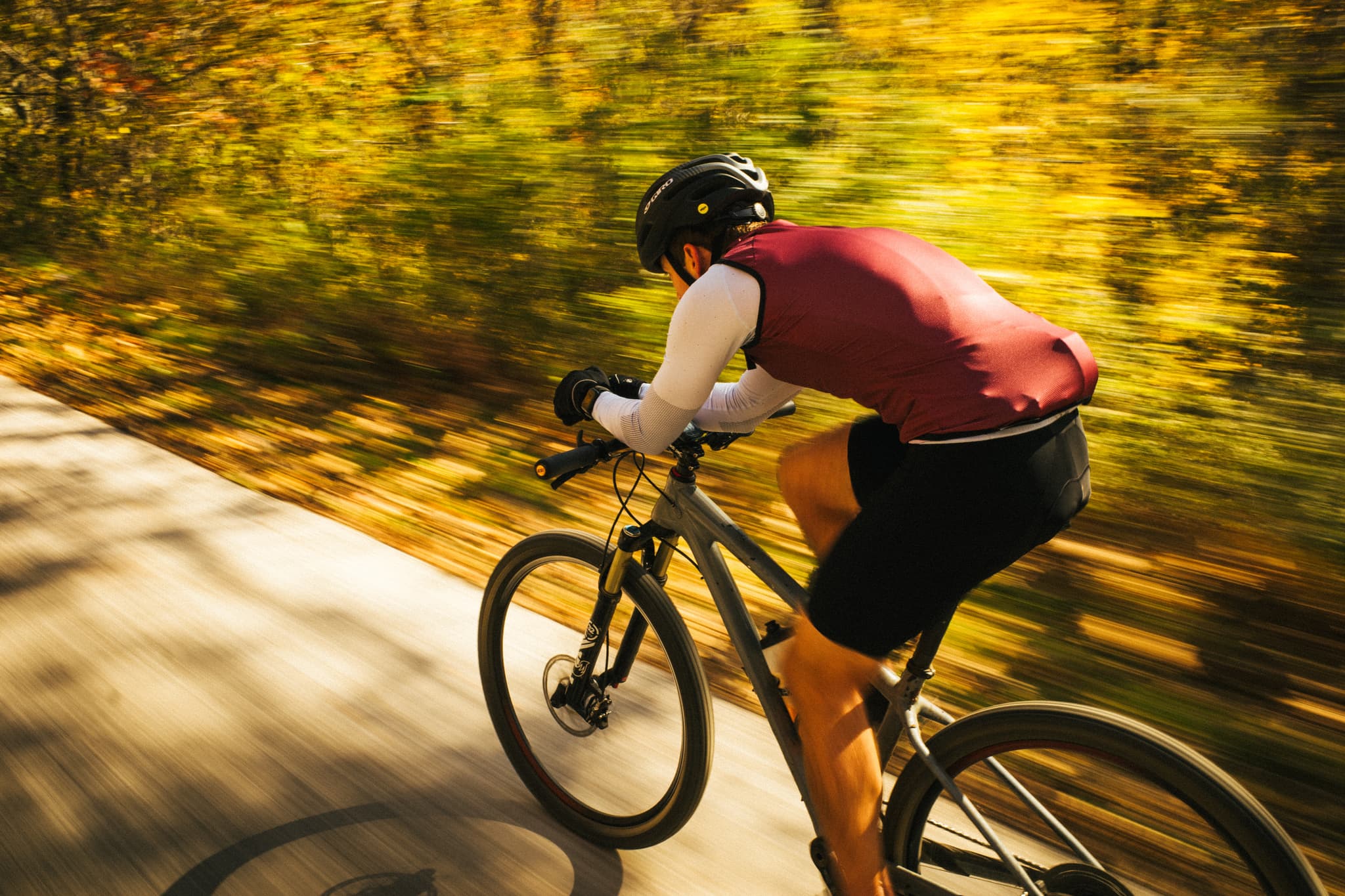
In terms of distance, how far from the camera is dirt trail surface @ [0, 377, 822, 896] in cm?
242

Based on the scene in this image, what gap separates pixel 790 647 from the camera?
204 centimetres

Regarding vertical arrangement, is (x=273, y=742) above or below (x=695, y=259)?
below

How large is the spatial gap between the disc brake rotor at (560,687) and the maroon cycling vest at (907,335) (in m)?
1.25

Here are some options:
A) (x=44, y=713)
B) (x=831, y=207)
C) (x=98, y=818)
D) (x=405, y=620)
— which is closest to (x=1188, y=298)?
(x=831, y=207)

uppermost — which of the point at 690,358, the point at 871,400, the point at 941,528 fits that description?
the point at 690,358

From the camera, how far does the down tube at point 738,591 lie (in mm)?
2104

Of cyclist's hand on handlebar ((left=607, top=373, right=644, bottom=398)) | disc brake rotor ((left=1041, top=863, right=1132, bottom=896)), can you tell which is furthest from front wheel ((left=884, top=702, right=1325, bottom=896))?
cyclist's hand on handlebar ((left=607, top=373, right=644, bottom=398))

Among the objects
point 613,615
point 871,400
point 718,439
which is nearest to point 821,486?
point 718,439

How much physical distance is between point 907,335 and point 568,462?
83 centimetres

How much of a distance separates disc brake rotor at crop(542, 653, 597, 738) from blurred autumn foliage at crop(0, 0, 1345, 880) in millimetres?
1418

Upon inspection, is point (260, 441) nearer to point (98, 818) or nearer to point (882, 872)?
point (98, 818)

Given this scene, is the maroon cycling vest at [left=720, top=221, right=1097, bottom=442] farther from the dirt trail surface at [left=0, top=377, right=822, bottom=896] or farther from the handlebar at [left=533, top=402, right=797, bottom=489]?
the dirt trail surface at [left=0, top=377, right=822, bottom=896]

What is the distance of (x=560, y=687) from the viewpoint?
8.55 feet

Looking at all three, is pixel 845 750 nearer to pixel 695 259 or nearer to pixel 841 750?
pixel 841 750
